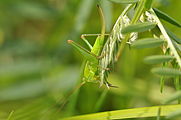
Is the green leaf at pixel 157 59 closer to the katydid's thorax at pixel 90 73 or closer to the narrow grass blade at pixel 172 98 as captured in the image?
the narrow grass blade at pixel 172 98

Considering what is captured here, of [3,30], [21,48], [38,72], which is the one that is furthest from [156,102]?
[3,30]

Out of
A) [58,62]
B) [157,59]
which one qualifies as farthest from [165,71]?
[58,62]

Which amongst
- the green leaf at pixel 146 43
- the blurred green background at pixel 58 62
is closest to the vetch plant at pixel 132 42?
the green leaf at pixel 146 43

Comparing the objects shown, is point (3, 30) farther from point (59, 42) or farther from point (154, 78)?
point (154, 78)

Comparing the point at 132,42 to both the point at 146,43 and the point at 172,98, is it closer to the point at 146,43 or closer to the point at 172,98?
the point at 146,43

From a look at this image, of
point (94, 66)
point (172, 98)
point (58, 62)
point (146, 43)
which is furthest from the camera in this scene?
point (58, 62)

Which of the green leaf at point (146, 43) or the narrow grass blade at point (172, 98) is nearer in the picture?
the narrow grass blade at point (172, 98)

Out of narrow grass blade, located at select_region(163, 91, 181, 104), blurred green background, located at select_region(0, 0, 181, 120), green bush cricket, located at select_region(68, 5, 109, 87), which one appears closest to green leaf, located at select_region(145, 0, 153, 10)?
green bush cricket, located at select_region(68, 5, 109, 87)
